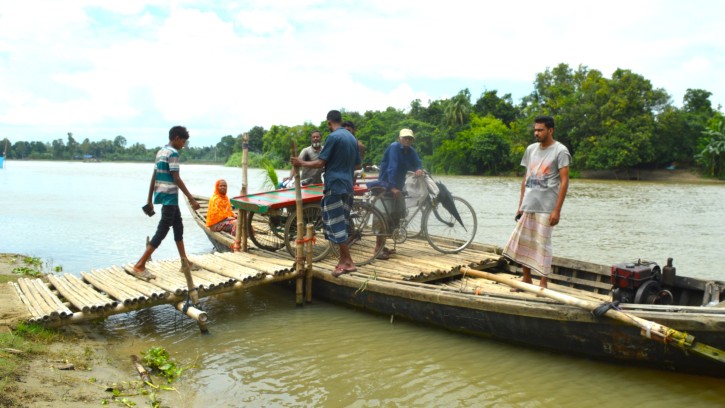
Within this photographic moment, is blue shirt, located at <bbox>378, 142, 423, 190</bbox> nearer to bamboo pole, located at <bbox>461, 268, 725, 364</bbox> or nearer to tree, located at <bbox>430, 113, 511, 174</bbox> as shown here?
bamboo pole, located at <bbox>461, 268, 725, 364</bbox>

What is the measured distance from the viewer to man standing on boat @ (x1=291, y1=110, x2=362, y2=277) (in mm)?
5547

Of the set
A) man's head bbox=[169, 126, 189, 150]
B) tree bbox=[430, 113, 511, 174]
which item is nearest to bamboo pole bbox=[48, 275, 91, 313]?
man's head bbox=[169, 126, 189, 150]

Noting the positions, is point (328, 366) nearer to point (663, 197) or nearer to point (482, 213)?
point (482, 213)

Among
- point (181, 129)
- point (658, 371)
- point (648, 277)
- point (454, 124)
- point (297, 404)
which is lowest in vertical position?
point (297, 404)

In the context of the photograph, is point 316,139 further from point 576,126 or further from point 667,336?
point 576,126

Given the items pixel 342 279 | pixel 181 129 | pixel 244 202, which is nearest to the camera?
pixel 181 129

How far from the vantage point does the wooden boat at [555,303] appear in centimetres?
393

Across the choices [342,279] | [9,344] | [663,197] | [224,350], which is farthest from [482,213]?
[9,344]

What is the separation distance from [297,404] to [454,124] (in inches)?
2174

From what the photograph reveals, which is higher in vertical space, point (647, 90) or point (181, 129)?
point (647, 90)

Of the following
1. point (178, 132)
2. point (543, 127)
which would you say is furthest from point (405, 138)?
point (178, 132)

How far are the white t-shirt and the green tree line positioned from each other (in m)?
26.2

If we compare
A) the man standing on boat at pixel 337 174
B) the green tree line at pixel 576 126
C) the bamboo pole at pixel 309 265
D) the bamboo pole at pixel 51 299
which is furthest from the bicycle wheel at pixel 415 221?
the green tree line at pixel 576 126

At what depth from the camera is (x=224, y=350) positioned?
4.97 meters
